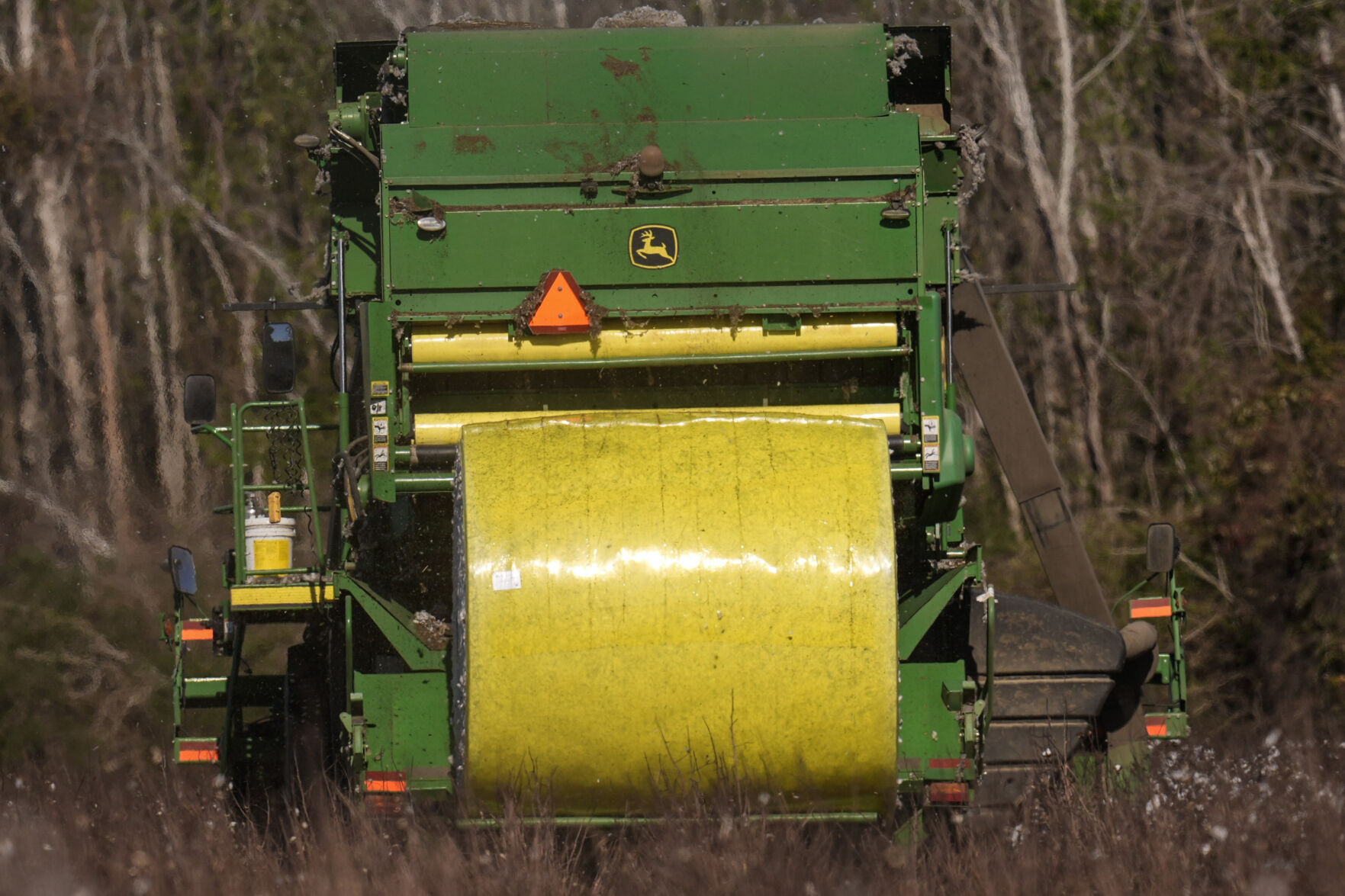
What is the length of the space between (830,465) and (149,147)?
20.3 m

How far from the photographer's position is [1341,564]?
14789 mm

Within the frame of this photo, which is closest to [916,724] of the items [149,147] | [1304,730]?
[1304,730]

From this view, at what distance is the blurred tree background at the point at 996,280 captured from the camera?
50.4ft

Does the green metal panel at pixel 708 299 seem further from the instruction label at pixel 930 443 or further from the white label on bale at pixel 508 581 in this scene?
the white label on bale at pixel 508 581

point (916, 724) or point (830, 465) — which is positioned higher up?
point (830, 465)

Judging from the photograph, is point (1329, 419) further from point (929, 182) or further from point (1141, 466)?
point (929, 182)

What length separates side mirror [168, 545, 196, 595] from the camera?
23.9 ft

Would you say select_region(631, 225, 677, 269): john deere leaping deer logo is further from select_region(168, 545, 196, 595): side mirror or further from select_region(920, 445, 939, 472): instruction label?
select_region(168, 545, 196, 595): side mirror

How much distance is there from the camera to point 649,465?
5.54 metres

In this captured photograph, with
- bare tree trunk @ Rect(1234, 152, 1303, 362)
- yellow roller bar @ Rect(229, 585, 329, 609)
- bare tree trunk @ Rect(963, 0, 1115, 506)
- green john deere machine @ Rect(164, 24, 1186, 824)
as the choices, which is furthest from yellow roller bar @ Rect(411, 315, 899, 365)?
bare tree trunk @ Rect(963, 0, 1115, 506)

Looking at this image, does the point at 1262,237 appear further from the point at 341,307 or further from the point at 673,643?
the point at 673,643

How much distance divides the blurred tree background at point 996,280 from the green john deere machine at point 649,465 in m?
6.69

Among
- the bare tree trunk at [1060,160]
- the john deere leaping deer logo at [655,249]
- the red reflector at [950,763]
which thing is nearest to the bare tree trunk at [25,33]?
the bare tree trunk at [1060,160]

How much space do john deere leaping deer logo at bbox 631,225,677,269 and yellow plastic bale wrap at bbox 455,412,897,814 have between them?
5.06 ft
